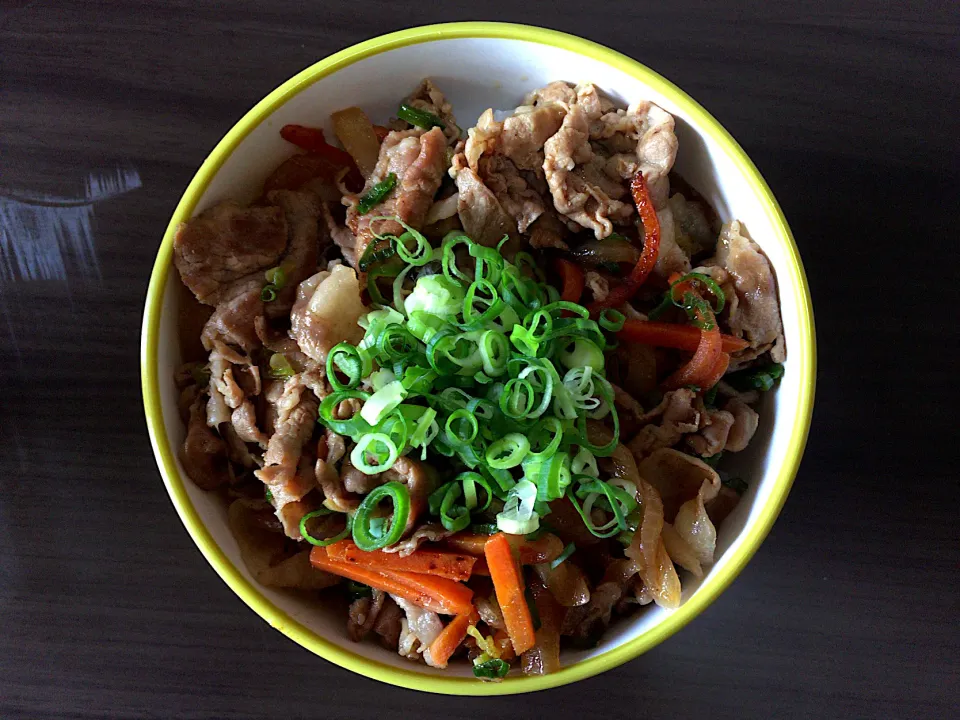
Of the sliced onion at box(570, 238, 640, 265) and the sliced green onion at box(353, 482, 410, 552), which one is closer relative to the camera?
the sliced green onion at box(353, 482, 410, 552)

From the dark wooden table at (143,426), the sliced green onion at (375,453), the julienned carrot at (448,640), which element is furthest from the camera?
the dark wooden table at (143,426)

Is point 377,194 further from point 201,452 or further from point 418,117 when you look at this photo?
point 201,452

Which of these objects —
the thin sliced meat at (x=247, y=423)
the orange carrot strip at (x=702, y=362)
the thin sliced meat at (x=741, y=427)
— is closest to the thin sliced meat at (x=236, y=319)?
the thin sliced meat at (x=247, y=423)

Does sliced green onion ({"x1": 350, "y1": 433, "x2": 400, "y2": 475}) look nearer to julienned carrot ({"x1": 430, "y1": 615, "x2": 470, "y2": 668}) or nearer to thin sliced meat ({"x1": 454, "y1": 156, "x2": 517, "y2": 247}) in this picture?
julienned carrot ({"x1": 430, "y1": 615, "x2": 470, "y2": 668})

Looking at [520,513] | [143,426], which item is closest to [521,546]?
[520,513]

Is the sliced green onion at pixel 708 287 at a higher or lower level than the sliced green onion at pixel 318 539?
higher

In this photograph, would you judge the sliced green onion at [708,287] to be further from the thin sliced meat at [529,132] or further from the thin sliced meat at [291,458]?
the thin sliced meat at [291,458]

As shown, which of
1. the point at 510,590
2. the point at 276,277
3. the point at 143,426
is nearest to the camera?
the point at 510,590

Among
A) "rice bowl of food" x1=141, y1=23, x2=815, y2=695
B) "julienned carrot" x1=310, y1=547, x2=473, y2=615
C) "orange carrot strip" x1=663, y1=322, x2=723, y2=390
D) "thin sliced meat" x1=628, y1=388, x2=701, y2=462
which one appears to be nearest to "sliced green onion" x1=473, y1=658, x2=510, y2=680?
"rice bowl of food" x1=141, y1=23, x2=815, y2=695
